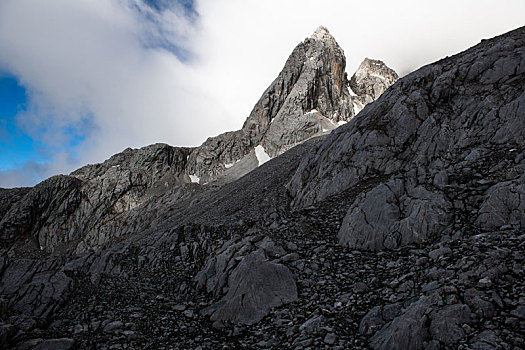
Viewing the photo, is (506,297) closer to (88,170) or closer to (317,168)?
(317,168)

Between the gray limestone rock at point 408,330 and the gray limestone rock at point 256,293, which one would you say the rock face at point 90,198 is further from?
the gray limestone rock at point 408,330

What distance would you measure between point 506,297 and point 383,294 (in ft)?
10.2

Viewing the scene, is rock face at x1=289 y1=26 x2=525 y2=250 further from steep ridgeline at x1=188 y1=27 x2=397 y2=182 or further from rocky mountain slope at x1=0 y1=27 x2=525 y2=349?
steep ridgeline at x1=188 y1=27 x2=397 y2=182

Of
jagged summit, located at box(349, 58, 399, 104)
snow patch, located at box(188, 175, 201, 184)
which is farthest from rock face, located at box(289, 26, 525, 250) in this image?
jagged summit, located at box(349, 58, 399, 104)

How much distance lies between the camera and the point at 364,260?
1145cm

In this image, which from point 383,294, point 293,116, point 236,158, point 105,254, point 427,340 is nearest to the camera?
point 427,340

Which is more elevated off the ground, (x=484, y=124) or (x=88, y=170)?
(x=88, y=170)

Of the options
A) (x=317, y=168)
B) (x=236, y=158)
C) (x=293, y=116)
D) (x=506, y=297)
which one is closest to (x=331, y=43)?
(x=293, y=116)

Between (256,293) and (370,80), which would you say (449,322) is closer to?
(256,293)

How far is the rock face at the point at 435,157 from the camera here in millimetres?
11320

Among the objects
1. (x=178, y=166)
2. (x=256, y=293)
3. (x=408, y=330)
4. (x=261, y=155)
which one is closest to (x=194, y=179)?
(x=178, y=166)

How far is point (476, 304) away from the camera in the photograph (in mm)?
6543

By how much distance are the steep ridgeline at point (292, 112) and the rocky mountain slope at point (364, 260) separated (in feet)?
205

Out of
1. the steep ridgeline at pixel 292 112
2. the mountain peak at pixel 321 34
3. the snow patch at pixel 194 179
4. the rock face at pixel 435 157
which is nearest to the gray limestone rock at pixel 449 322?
the rock face at pixel 435 157
